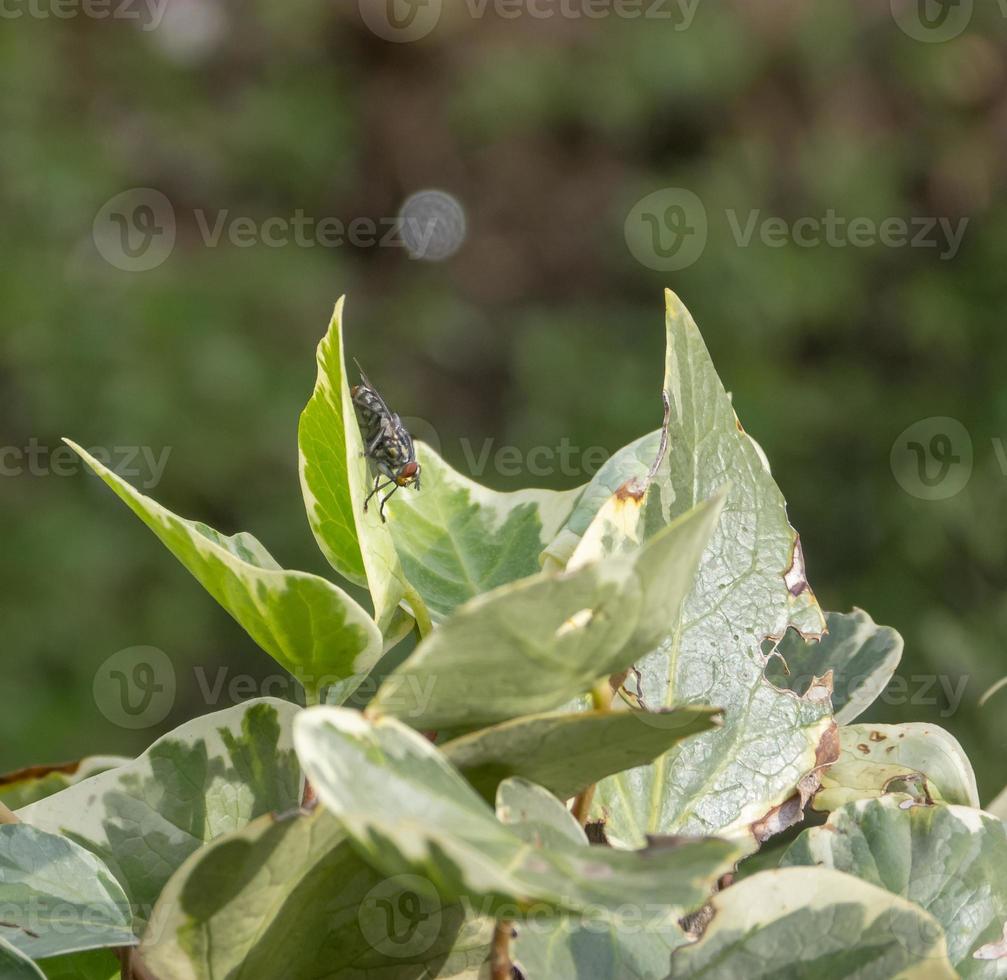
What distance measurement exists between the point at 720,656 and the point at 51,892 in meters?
0.22

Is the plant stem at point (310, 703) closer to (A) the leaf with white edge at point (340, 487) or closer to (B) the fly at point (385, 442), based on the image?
(A) the leaf with white edge at point (340, 487)

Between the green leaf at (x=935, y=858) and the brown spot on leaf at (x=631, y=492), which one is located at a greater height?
the brown spot on leaf at (x=631, y=492)

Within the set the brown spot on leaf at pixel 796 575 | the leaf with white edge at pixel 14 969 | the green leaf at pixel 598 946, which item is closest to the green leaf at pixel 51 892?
Result: the leaf with white edge at pixel 14 969

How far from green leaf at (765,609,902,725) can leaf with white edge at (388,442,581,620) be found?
10 centimetres

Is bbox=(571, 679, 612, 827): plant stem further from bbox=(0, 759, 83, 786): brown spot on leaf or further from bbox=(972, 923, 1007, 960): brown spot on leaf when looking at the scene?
bbox=(0, 759, 83, 786): brown spot on leaf

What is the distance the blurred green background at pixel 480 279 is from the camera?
2225 millimetres

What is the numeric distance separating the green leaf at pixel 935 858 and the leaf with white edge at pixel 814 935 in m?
0.05

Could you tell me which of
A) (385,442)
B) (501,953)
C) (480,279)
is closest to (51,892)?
(501,953)

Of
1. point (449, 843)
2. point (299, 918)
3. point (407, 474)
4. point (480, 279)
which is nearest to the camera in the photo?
point (449, 843)

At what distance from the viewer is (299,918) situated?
0.35 m

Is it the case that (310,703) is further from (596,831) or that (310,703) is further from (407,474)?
(407,474)

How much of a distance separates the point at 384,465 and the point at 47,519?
1.70 metres

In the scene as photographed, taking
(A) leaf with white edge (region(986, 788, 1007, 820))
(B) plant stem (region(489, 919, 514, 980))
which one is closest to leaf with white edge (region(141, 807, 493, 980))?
(B) plant stem (region(489, 919, 514, 980))

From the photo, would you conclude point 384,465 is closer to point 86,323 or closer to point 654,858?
point 654,858
